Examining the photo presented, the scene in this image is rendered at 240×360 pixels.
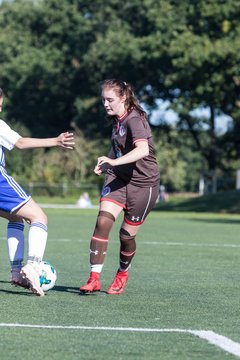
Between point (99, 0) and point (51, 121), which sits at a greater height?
point (99, 0)

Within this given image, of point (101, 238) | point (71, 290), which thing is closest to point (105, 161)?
point (101, 238)

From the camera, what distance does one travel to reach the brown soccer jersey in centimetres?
956

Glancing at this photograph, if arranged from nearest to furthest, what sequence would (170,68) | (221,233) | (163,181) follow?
(221,233)
(170,68)
(163,181)

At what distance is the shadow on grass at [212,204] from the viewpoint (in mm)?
48906

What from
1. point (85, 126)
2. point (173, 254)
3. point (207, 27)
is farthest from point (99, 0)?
point (173, 254)

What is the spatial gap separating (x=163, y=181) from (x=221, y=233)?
71.2 m

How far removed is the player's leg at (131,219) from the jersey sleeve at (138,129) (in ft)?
1.79

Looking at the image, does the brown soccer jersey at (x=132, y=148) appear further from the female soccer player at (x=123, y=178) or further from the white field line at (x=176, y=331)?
the white field line at (x=176, y=331)

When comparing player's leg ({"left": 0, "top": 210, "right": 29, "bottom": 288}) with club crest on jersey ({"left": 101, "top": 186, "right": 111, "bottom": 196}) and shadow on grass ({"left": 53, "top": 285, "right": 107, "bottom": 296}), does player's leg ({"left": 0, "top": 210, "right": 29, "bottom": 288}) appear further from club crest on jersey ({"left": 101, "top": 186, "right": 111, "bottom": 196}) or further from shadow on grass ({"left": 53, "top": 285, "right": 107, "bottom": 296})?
club crest on jersey ({"left": 101, "top": 186, "right": 111, "bottom": 196})

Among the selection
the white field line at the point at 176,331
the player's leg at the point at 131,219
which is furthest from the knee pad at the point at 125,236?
the white field line at the point at 176,331

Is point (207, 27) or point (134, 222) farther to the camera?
point (207, 27)

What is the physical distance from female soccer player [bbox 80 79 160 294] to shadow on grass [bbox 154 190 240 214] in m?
37.8

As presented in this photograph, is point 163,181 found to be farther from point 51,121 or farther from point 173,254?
A: point 173,254

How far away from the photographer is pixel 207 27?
178 ft
